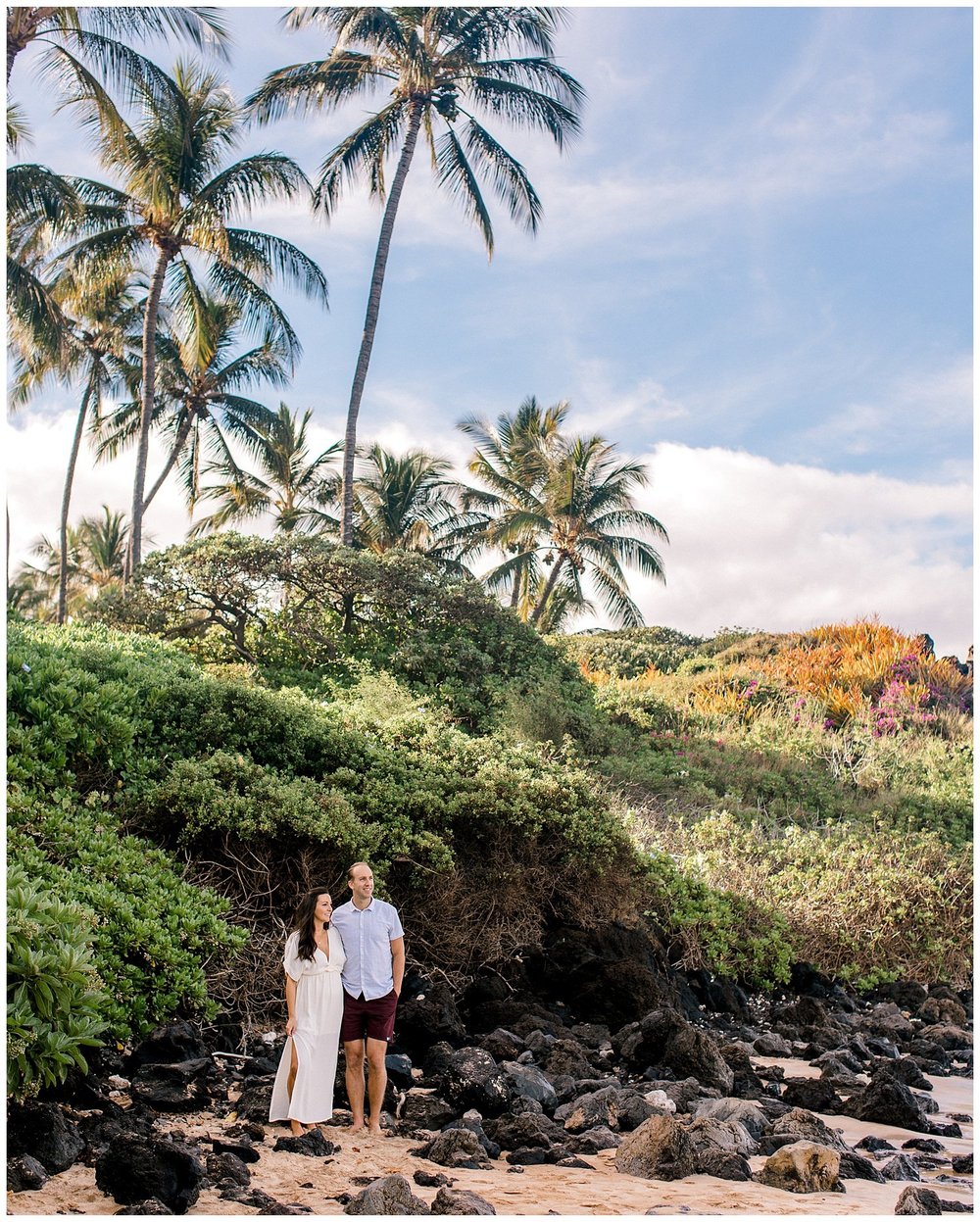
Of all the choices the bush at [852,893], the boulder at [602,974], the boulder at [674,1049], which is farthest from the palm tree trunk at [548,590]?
the boulder at [674,1049]

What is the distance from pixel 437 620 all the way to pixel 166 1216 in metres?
12.1

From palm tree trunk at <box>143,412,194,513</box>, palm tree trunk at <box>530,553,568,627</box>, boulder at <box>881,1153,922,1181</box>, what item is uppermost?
palm tree trunk at <box>143,412,194,513</box>

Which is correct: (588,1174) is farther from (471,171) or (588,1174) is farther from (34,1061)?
(471,171)

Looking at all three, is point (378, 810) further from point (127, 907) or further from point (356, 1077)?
point (356, 1077)

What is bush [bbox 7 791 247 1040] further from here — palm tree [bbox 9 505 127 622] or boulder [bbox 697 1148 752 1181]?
palm tree [bbox 9 505 127 622]

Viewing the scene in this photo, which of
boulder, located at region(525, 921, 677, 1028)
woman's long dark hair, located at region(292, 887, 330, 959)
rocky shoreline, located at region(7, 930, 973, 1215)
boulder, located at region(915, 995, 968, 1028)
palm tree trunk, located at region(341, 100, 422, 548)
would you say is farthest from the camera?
palm tree trunk, located at region(341, 100, 422, 548)

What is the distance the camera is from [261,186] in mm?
20156

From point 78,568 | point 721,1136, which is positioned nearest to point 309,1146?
point 721,1136

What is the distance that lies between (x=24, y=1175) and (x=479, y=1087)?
2.16m

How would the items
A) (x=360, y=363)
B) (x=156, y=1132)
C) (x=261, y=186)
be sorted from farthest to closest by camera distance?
(x=261, y=186), (x=360, y=363), (x=156, y=1132)

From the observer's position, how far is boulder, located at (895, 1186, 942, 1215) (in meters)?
4.04

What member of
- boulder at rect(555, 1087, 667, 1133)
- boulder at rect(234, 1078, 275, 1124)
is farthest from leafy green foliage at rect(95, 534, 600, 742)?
boulder at rect(234, 1078, 275, 1124)

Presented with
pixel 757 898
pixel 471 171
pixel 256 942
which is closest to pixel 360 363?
pixel 471 171

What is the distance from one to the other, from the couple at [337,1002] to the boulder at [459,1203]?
3.56 feet
